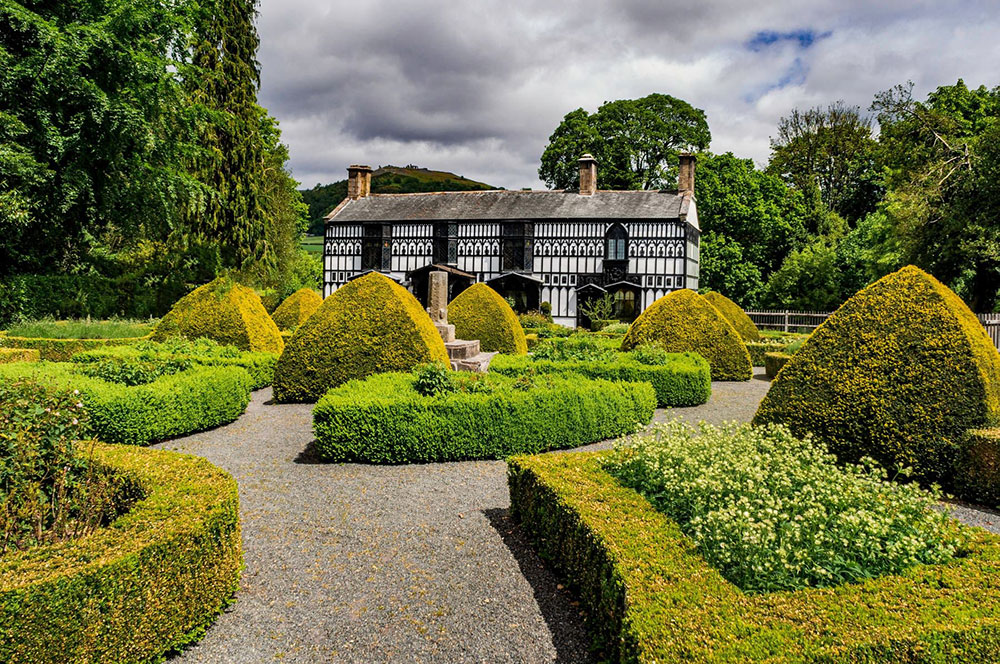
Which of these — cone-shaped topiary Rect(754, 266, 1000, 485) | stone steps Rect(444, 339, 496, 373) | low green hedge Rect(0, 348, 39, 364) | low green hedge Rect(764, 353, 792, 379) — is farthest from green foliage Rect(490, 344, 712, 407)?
low green hedge Rect(0, 348, 39, 364)

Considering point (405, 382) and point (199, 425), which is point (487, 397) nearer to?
point (405, 382)

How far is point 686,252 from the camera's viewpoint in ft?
104

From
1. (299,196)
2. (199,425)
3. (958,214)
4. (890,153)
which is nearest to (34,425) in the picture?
→ (199,425)

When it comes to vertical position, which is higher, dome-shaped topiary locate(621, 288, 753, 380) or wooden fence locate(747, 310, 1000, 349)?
wooden fence locate(747, 310, 1000, 349)

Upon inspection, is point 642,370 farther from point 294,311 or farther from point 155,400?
point 294,311

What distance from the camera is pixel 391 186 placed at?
71312 mm

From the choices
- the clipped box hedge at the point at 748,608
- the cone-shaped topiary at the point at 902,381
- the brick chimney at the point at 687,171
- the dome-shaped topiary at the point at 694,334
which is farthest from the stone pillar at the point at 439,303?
the brick chimney at the point at 687,171

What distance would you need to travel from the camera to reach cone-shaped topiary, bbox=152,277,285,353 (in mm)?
13812

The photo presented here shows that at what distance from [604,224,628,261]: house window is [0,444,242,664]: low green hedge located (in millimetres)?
29817

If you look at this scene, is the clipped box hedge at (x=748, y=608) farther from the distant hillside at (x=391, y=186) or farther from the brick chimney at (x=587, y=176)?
the distant hillside at (x=391, y=186)

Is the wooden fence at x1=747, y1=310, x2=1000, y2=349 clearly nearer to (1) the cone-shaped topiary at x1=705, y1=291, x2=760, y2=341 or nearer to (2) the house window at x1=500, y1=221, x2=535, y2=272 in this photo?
(1) the cone-shaped topiary at x1=705, y1=291, x2=760, y2=341

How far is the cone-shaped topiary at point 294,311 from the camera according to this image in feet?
67.2

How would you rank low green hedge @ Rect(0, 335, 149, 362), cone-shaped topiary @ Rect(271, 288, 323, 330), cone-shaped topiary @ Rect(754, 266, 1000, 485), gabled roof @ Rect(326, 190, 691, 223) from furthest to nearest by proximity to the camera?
gabled roof @ Rect(326, 190, 691, 223)
cone-shaped topiary @ Rect(271, 288, 323, 330)
low green hedge @ Rect(0, 335, 149, 362)
cone-shaped topiary @ Rect(754, 266, 1000, 485)

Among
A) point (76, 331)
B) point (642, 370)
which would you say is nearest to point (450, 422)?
point (642, 370)
